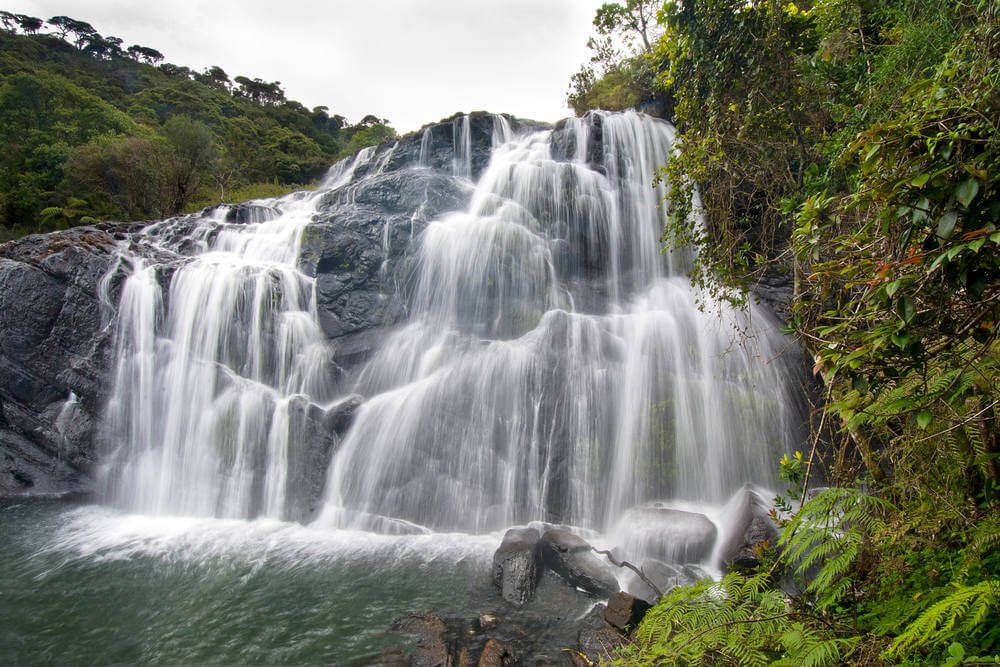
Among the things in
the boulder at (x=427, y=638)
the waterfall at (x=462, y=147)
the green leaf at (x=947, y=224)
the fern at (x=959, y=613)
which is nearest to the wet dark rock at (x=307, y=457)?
the boulder at (x=427, y=638)

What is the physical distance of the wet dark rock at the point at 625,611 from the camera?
17.7ft

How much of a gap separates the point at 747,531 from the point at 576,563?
7.94 feet

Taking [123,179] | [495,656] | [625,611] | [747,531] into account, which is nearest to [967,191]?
[625,611]

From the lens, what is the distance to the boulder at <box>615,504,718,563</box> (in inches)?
275

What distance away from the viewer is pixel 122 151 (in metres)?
21.7

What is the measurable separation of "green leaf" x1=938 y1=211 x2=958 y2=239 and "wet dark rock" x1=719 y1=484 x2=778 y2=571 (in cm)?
483

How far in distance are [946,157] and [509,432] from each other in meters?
8.10

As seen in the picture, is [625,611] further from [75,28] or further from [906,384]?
[75,28]

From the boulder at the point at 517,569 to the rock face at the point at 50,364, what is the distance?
10.3 meters

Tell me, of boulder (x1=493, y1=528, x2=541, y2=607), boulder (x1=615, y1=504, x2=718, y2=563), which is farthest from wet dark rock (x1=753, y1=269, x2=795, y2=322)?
boulder (x1=493, y1=528, x2=541, y2=607)

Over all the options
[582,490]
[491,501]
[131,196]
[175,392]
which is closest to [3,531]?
[175,392]

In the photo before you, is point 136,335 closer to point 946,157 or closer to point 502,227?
point 502,227

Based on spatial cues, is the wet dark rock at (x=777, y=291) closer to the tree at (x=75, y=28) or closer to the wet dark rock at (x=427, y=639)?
the wet dark rock at (x=427, y=639)

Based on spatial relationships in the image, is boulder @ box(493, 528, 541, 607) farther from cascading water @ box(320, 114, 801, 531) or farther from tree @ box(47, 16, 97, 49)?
tree @ box(47, 16, 97, 49)
